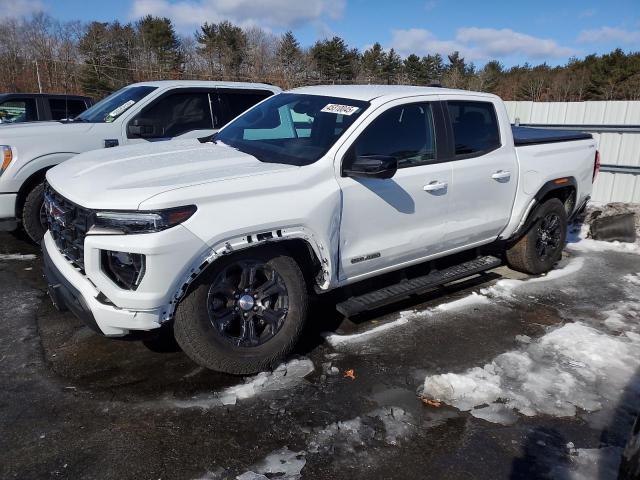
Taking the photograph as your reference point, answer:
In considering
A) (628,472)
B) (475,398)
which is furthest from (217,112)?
(628,472)

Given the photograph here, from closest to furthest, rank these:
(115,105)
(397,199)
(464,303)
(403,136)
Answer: (397,199), (403,136), (464,303), (115,105)

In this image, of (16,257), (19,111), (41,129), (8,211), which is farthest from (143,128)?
(19,111)

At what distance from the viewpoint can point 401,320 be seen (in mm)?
4316

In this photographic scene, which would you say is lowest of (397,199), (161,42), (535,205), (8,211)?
(8,211)

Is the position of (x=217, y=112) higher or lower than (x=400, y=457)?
higher

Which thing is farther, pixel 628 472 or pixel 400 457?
pixel 400 457

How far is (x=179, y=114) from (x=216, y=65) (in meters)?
33.2

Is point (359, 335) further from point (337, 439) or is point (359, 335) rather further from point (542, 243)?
point (542, 243)

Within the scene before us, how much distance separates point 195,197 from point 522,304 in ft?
11.2

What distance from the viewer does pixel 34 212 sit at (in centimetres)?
567

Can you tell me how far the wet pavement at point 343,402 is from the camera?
2.57 metres

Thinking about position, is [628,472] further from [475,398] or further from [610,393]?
[610,393]

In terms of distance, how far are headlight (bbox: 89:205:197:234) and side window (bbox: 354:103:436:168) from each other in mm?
1399

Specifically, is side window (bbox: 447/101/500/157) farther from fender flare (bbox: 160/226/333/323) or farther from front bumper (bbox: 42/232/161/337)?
front bumper (bbox: 42/232/161/337)
